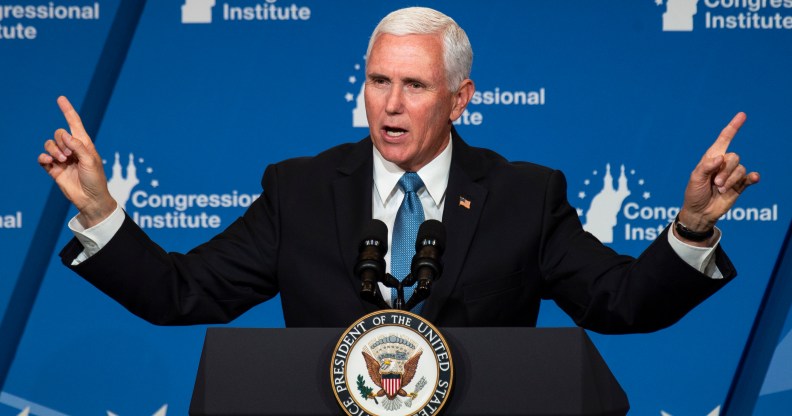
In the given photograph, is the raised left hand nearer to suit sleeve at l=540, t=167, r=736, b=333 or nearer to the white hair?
suit sleeve at l=540, t=167, r=736, b=333

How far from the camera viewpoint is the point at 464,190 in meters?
1.93

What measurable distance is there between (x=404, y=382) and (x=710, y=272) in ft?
2.05

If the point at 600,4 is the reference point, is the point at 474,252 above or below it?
below

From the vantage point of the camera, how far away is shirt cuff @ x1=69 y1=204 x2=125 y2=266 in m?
1.65

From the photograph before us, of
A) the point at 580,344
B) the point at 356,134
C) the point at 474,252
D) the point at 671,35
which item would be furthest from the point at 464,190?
the point at 671,35

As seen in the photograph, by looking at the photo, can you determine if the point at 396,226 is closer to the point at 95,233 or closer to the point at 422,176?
the point at 422,176

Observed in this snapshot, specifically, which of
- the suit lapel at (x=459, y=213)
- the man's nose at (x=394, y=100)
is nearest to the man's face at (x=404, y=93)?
the man's nose at (x=394, y=100)

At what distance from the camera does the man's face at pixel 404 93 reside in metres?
1.83

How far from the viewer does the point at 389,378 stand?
127cm

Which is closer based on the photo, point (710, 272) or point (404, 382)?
point (404, 382)

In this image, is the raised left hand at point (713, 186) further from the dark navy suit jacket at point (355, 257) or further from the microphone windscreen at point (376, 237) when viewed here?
the microphone windscreen at point (376, 237)

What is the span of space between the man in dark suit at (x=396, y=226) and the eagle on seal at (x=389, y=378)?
520mm

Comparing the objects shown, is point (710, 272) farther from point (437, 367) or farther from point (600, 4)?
point (600, 4)

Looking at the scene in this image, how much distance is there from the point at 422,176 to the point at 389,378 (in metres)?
0.73
